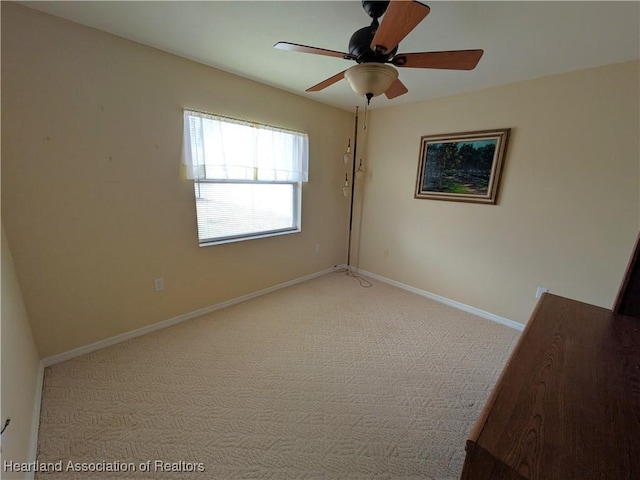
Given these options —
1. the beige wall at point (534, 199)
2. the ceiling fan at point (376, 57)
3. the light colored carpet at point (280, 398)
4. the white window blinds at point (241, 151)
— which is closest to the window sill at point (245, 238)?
the white window blinds at point (241, 151)

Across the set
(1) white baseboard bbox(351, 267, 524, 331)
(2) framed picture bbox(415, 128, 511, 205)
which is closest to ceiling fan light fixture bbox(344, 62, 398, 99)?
(2) framed picture bbox(415, 128, 511, 205)

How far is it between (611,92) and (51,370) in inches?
178

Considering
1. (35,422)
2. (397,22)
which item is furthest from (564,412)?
(35,422)

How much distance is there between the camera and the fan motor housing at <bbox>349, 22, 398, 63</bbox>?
131 centimetres

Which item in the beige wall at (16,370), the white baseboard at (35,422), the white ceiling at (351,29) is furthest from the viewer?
the white ceiling at (351,29)

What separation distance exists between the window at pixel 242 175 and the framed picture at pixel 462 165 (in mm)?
1420

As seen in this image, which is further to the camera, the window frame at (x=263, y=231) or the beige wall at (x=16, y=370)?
the window frame at (x=263, y=231)

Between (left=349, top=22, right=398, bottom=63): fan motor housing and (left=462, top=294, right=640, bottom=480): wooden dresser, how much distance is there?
1.43 metres

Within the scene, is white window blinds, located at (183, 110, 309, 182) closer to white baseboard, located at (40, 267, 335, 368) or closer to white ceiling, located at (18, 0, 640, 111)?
white ceiling, located at (18, 0, 640, 111)

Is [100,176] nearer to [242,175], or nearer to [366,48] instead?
[242,175]

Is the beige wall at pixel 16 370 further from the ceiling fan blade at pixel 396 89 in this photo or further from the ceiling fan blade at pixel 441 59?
the ceiling fan blade at pixel 396 89

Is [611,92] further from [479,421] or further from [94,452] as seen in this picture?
[94,452]

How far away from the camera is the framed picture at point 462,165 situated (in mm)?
2527

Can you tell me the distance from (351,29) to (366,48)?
47 cm
